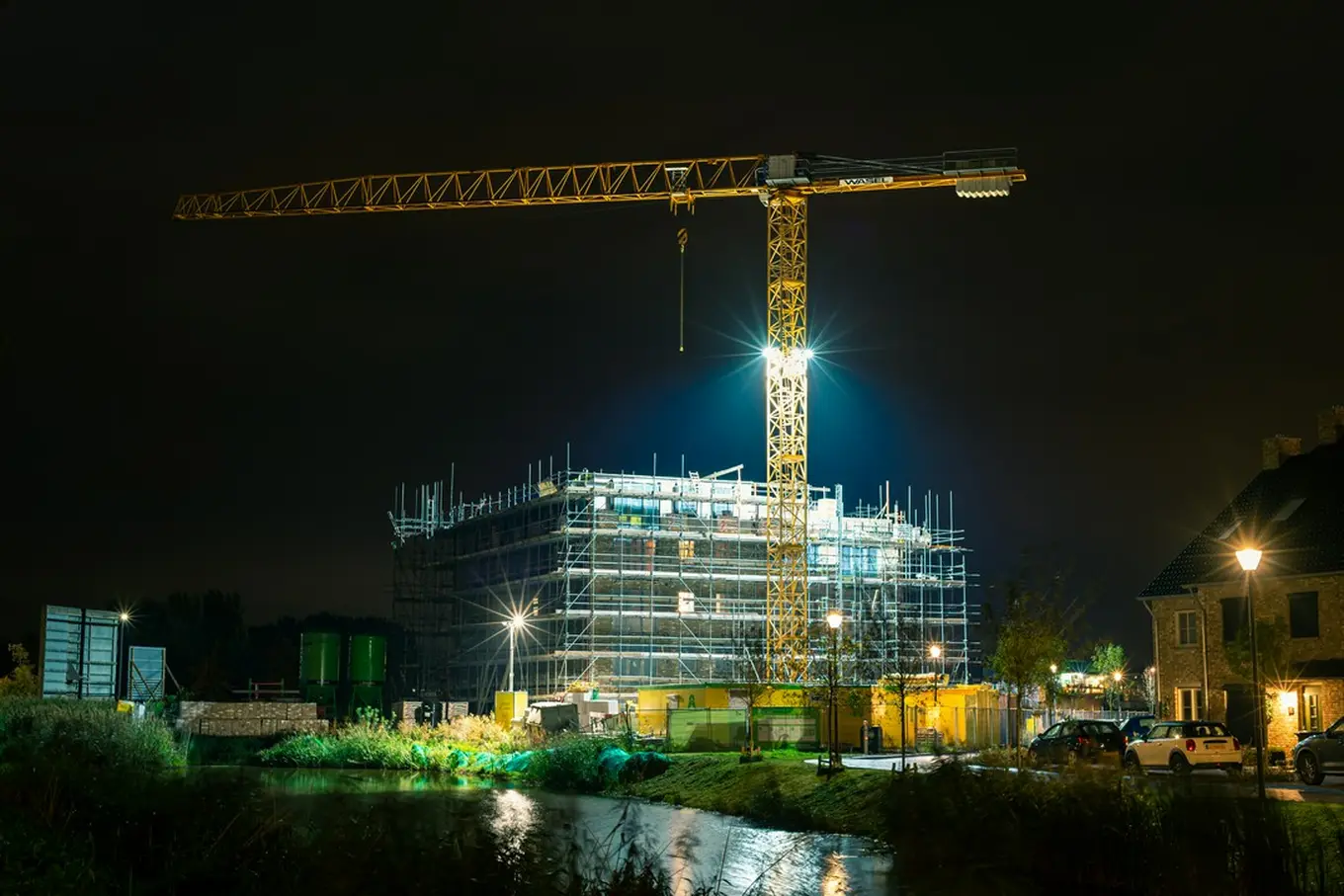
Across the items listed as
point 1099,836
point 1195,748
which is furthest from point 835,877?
point 1195,748

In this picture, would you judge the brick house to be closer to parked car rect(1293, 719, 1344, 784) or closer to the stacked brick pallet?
parked car rect(1293, 719, 1344, 784)

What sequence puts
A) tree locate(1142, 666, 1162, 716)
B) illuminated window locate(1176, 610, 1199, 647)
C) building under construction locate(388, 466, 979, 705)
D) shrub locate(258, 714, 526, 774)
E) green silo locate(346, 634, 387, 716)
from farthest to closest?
building under construction locate(388, 466, 979, 705) < green silo locate(346, 634, 387, 716) < tree locate(1142, 666, 1162, 716) < shrub locate(258, 714, 526, 774) < illuminated window locate(1176, 610, 1199, 647)

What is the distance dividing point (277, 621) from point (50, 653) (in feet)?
240

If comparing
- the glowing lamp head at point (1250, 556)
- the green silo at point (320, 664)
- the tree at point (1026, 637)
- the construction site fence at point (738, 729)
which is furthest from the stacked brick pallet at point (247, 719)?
the glowing lamp head at point (1250, 556)

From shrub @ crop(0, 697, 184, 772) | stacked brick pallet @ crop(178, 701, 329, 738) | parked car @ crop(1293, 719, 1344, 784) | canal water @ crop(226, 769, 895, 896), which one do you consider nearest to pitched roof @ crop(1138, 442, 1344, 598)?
parked car @ crop(1293, 719, 1344, 784)

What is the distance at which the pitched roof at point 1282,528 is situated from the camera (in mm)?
40031

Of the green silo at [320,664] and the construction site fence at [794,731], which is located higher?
the green silo at [320,664]

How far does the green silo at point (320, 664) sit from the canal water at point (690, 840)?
105 feet

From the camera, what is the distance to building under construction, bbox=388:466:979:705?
255ft

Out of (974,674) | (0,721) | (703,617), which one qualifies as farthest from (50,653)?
(974,674)

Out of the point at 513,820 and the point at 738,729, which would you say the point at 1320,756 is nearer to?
the point at 513,820

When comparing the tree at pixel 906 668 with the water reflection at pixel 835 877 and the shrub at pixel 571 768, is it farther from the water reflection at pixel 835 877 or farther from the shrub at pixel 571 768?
the water reflection at pixel 835 877

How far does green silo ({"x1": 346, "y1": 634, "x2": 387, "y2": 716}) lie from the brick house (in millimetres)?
37408

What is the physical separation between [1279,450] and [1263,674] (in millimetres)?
11115
